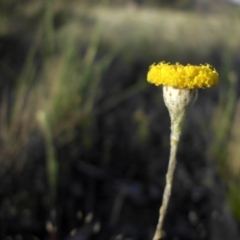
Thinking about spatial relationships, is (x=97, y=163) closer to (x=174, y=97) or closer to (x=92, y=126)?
(x=92, y=126)

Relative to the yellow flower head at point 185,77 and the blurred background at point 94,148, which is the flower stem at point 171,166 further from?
the blurred background at point 94,148

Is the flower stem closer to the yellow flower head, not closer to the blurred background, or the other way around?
the yellow flower head

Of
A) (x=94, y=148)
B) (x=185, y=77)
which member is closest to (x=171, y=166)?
(x=185, y=77)

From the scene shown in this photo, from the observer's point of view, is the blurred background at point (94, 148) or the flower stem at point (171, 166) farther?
the blurred background at point (94, 148)

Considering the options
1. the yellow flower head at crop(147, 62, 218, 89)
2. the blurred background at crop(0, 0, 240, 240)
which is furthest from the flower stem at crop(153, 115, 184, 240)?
the blurred background at crop(0, 0, 240, 240)

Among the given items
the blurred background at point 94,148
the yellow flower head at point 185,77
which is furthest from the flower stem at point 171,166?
the blurred background at point 94,148

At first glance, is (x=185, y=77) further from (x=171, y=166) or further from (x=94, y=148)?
(x=94, y=148)
